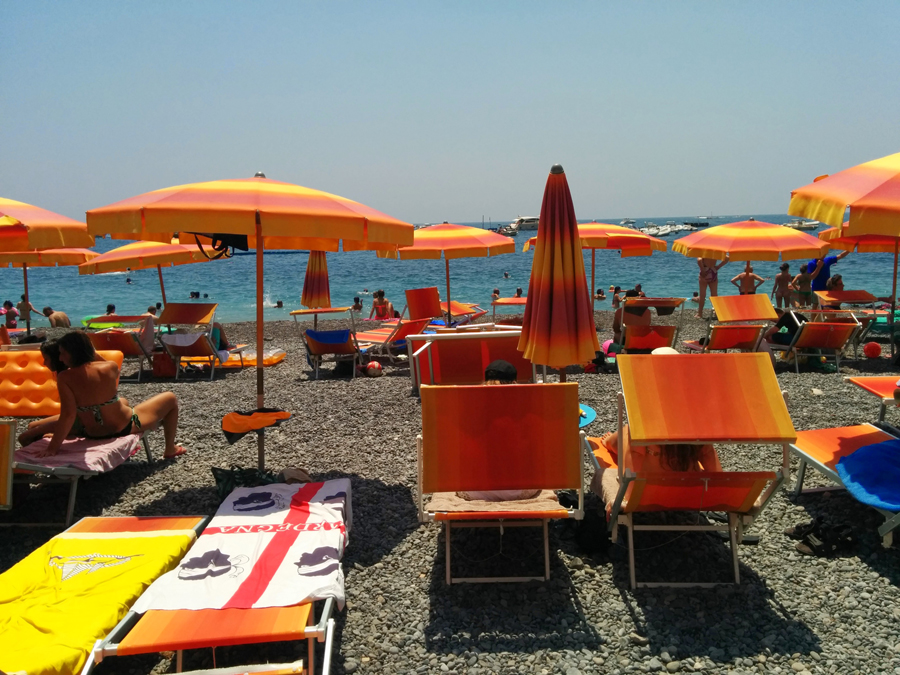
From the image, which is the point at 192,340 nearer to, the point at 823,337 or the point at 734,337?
the point at 734,337

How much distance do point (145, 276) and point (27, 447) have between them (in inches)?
2153

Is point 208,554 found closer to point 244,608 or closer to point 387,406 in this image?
point 244,608

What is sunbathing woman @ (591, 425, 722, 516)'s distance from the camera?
3.43 meters

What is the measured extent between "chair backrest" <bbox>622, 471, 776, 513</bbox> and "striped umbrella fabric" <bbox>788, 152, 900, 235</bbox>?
1729 mm

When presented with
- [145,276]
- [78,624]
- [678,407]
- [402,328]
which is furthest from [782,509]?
[145,276]

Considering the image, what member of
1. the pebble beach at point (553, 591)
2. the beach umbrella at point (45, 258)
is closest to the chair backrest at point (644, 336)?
the pebble beach at point (553, 591)

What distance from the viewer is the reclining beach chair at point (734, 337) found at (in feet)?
28.8

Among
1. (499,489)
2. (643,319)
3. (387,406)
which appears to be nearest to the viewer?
(499,489)

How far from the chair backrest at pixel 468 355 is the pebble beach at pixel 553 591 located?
0.97 m

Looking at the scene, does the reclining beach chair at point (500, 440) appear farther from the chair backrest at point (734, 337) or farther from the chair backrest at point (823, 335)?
the chair backrest at point (823, 335)

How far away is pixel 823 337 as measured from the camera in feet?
28.1

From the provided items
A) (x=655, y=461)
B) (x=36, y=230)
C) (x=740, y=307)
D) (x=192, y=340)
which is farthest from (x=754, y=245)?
(x=36, y=230)

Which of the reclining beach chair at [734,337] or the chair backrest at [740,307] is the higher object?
the chair backrest at [740,307]

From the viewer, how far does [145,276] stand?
175ft
